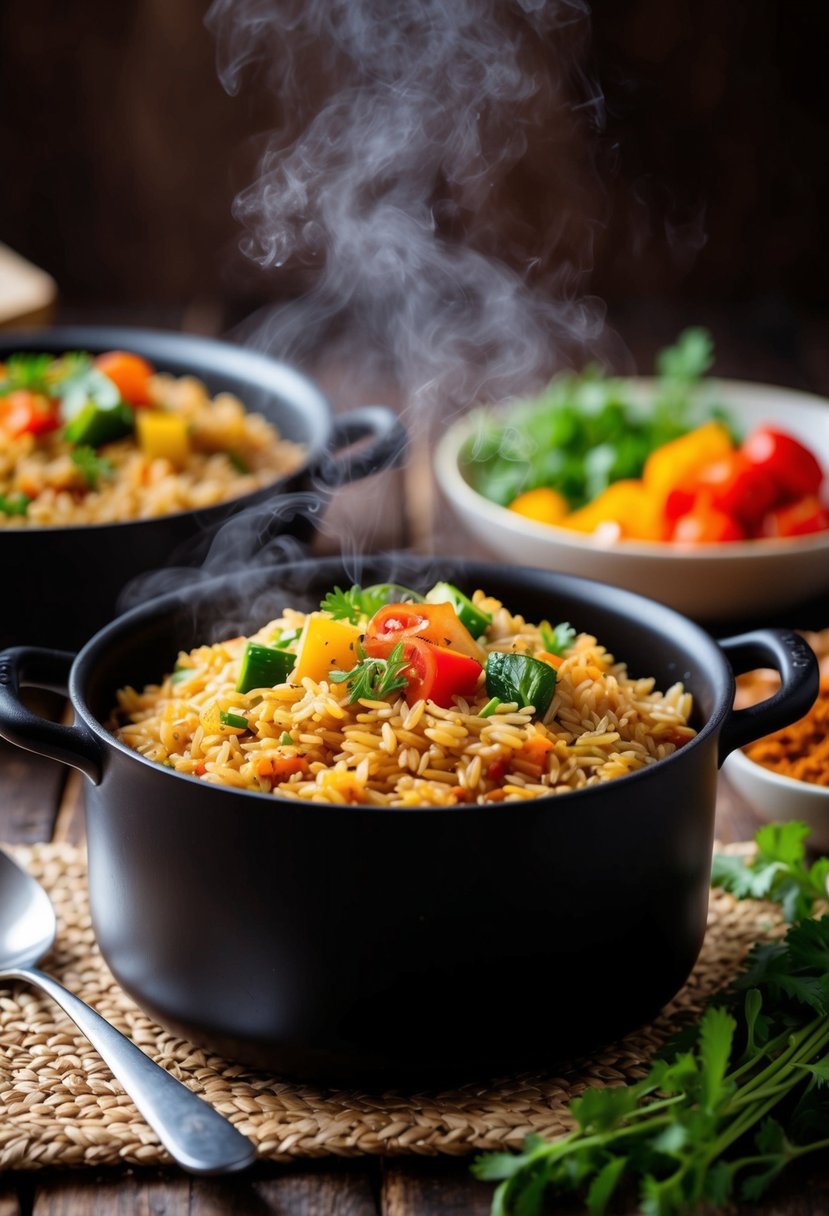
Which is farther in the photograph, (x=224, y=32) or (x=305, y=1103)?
(x=224, y=32)

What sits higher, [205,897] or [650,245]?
[205,897]

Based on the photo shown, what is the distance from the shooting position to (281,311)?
226 inches

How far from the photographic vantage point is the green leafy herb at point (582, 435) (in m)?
3.56

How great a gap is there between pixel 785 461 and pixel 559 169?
2.96 meters

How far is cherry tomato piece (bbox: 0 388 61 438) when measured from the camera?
310 centimetres

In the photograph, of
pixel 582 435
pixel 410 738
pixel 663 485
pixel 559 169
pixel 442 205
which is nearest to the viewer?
pixel 410 738

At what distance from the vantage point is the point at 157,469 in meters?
3.04

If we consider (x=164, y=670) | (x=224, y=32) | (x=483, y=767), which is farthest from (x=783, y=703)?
(x=224, y=32)

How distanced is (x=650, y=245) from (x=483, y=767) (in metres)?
4.75

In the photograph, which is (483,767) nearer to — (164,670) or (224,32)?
(164,670)

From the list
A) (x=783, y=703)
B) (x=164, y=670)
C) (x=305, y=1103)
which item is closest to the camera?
(x=305, y=1103)

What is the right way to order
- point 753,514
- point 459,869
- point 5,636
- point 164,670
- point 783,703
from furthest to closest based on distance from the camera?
1. point 753,514
2. point 5,636
3. point 164,670
4. point 783,703
5. point 459,869

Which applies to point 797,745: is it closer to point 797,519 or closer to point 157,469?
point 797,519

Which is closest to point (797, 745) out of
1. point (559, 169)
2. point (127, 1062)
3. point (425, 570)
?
point (425, 570)
